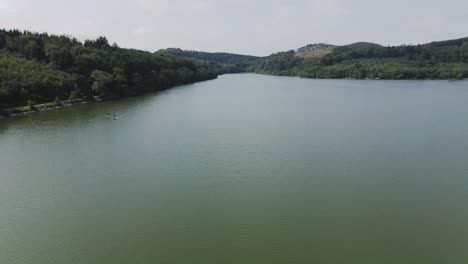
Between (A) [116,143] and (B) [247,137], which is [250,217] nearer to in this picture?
(B) [247,137]

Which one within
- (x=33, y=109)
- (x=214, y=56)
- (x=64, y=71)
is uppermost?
(x=214, y=56)

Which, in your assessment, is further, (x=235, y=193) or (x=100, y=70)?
(x=100, y=70)

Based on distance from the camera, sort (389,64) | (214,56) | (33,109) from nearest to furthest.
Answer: (33,109)
(389,64)
(214,56)

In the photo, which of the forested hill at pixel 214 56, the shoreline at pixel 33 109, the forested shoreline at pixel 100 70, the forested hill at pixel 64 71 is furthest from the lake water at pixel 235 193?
the forested hill at pixel 214 56

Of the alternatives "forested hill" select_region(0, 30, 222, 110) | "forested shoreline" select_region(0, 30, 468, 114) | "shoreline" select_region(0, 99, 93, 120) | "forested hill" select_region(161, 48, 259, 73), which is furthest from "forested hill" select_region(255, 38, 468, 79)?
"shoreline" select_region(0, 99, 93, 120)

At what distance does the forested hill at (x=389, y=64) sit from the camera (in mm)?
75125

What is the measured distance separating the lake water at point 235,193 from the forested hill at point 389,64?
55703 mm

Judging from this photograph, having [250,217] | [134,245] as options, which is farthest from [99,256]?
[250,217]

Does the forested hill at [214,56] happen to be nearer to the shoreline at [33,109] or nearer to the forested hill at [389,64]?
the forested hill at [389,64]

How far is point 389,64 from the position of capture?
82062 mm

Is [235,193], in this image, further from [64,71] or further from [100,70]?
[100,70]

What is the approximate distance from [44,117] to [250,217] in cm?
2349

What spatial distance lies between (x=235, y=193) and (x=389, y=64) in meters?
79.1

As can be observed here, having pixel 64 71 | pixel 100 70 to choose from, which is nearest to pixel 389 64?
pixel 100 70
